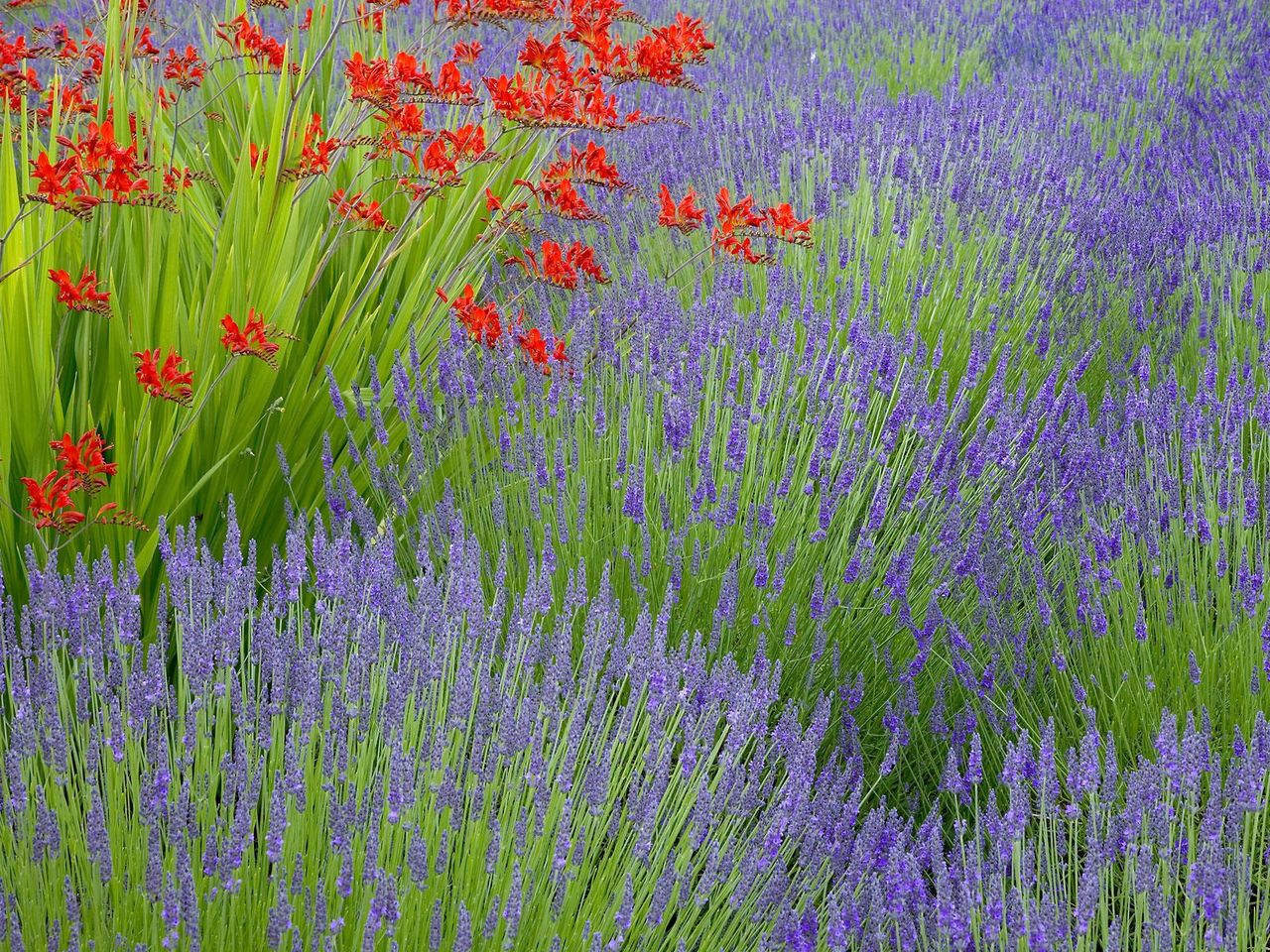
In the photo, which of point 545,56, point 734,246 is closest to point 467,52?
point 545,56

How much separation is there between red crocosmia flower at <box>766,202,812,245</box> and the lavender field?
0.04 ft

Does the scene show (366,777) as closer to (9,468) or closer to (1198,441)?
(9,468)

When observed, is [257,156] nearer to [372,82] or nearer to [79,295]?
[372,82]

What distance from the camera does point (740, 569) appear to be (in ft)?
6.71

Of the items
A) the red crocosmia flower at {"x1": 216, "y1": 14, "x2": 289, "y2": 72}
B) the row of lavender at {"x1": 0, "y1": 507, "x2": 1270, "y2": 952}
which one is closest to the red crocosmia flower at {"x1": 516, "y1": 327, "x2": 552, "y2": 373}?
the row of lavender at {"x1": 0, "y1": 507, "x2": 1270, "y2": 952}

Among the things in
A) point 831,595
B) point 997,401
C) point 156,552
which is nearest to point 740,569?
point 831,595

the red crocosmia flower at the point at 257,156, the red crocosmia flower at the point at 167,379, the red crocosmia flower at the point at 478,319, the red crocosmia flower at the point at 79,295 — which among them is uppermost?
the red crocosmia flower at the point at 257,156

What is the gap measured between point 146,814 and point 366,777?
236 mm

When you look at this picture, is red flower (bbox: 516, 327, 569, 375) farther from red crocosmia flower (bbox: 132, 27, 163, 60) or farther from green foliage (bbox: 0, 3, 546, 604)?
red crocosmia flower (bbox: 132, 27, 163, 60)

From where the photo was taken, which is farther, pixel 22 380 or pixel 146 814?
pixel 22 380

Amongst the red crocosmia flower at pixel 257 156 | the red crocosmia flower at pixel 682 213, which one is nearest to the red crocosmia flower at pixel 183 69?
the red crocosmia flower at pixel 257 156

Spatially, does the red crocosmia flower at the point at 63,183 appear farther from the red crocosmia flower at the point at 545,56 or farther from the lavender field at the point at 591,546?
the red crocosmia flower at the point at 545,56

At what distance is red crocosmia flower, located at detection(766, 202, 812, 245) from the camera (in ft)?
8.93

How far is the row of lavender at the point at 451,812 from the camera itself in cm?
120
